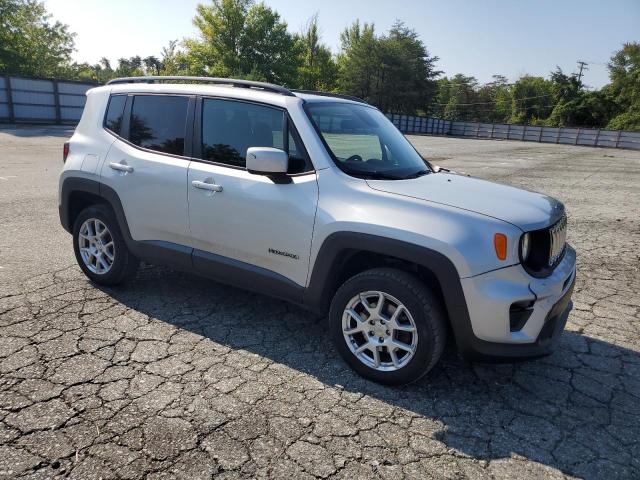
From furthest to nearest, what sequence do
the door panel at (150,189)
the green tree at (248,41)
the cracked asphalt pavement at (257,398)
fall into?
the green tree at (248,41) < the door panel at (150,189) < the cracked asphalt pavement at (257,398)

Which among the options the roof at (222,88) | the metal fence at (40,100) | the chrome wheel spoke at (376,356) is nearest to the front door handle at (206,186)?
the roof at (222,88)

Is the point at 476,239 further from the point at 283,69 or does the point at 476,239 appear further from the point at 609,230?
the point at 283,69

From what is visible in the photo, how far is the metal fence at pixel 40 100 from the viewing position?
2758 cm

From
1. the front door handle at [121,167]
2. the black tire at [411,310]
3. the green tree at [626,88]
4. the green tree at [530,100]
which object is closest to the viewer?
the black tire at [411,310]

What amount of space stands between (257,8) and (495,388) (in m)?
49.4

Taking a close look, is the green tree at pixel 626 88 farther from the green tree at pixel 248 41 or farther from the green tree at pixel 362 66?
the green tree at pixel 248 41

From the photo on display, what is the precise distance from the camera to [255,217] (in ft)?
11.1

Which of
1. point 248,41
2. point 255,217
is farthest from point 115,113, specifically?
point 248,41

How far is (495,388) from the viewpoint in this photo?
3.16 meters

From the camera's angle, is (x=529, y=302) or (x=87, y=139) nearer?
(x=529, y=302)

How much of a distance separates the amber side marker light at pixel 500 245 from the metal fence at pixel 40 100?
32.1 meters

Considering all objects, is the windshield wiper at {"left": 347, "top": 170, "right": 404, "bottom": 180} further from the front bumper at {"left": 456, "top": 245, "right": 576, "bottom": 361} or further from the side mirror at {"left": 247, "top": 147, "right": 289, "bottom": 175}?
the front bumper at {"left": 456, "top": 245, "right": 576, "bottom": 361}

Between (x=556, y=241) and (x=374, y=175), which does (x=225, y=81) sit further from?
(x=556, y=241)

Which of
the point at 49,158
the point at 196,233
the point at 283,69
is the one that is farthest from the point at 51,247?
the point at 283,69
